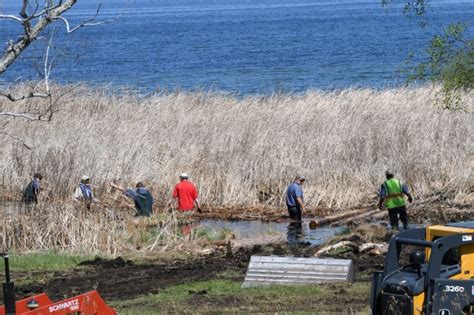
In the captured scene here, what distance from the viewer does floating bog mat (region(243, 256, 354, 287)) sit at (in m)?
16.7

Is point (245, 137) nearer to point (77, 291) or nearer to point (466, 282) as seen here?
point (77, 291)

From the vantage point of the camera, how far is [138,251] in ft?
68.6

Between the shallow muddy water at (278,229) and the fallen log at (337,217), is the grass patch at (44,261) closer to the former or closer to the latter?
the shallow muddy water at (278,229)

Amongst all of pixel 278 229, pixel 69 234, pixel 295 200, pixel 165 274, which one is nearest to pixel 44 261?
pixel 69 234

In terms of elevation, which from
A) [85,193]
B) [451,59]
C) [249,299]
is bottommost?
[85,193]

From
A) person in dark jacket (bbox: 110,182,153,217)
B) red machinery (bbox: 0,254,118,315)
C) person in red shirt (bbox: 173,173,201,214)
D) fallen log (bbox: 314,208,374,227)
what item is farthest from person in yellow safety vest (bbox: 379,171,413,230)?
red machinery (bbox: 0,254,118,315)

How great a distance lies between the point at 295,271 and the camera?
16938mm

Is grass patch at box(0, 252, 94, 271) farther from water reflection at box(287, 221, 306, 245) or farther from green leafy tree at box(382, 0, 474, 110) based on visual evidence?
green leafy tree at box(382, 0, 474, 110)

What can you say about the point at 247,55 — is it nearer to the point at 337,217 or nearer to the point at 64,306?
the point at 337,217

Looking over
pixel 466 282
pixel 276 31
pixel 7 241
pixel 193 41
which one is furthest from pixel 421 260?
pixel 276 31

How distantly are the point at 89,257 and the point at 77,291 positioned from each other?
3317 mm

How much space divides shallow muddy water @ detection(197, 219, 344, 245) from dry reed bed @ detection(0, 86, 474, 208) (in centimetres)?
169

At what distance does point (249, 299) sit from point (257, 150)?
1489cm

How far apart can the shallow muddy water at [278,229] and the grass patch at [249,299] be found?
264 inches
